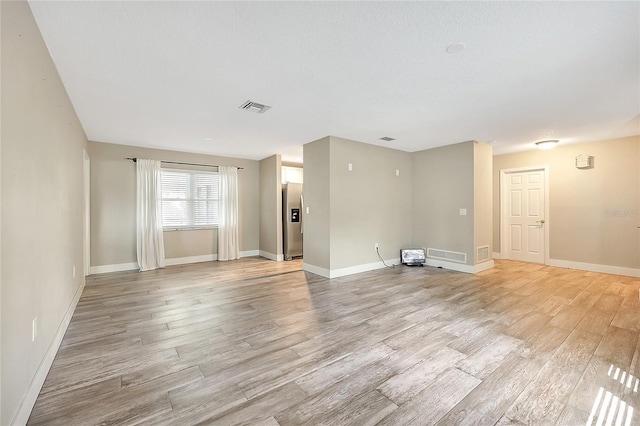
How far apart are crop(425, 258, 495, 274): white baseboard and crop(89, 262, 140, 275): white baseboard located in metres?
6.00

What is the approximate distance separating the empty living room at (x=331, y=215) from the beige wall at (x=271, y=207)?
32.4 inches

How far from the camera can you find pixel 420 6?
1743 millimetres

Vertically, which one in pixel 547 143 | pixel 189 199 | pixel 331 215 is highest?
pixel 547 143

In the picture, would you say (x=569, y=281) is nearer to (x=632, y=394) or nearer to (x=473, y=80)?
(x=632, y=394)

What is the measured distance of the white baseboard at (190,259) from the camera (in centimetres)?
612

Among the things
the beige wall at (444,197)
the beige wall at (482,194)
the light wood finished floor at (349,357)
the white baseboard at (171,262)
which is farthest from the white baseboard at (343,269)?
the white baseboard at (171,262)

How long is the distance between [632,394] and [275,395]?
2.30 metres

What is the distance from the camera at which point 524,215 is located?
20.5 feet

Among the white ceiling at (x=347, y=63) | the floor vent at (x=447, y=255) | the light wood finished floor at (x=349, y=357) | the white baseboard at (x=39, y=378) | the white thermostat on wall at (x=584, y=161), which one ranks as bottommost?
the light wood finished floor at (x=349, y=357)

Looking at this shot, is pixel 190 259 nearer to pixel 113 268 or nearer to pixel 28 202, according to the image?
pixel 113 268

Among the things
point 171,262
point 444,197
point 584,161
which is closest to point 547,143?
point 584,161

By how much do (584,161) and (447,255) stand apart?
3.05 m

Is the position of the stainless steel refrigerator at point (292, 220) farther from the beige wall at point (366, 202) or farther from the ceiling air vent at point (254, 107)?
the ceiling air vent at point (254, 107)

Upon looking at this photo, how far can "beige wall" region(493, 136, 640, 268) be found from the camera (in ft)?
16.2
